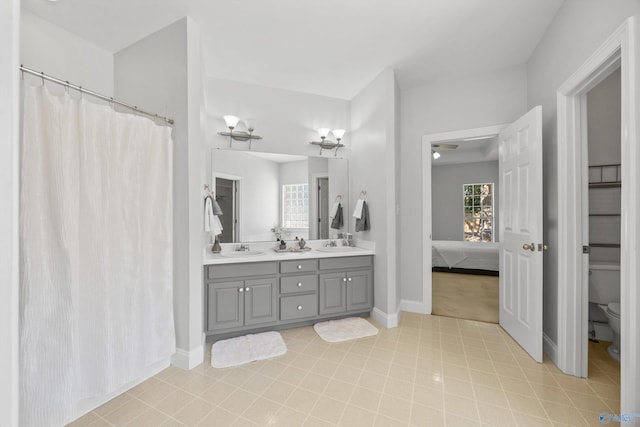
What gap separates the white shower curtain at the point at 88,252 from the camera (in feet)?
4.31

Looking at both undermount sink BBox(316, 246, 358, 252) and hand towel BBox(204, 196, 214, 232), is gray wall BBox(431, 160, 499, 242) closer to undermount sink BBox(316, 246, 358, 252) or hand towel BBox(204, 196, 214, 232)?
undermount sink BBox(316, 246, 358, 252)

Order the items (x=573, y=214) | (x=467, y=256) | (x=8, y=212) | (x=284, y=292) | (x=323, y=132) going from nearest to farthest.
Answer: (x=8, y=212) → (x=573, y=214) → (x=284, y=292) → (x=323, y=132) → (x=467, y=256)

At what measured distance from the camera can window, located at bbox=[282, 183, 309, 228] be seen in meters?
3.16

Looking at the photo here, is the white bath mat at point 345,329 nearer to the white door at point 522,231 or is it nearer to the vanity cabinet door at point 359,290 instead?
the vanity cabinet door at point 359,290

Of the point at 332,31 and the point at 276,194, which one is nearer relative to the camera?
the point at 332,31

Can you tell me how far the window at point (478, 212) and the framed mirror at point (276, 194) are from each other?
5.04 metres

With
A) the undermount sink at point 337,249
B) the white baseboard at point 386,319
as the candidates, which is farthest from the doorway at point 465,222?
the undermount sink at point 337,249

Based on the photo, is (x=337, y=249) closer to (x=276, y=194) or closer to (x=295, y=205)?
(x=295, y=205)

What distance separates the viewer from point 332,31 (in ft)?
7.34

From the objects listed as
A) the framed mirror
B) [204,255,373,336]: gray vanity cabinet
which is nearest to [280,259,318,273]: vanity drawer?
[204,255,373,336]: gray vanity cabinet

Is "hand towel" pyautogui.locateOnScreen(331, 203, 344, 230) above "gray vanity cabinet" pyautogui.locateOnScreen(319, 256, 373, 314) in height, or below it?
above

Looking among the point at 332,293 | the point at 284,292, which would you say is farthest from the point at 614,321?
the point at 284,292

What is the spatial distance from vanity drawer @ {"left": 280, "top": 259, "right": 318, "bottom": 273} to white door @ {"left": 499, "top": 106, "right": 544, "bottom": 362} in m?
1.88

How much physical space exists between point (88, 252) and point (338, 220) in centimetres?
242
